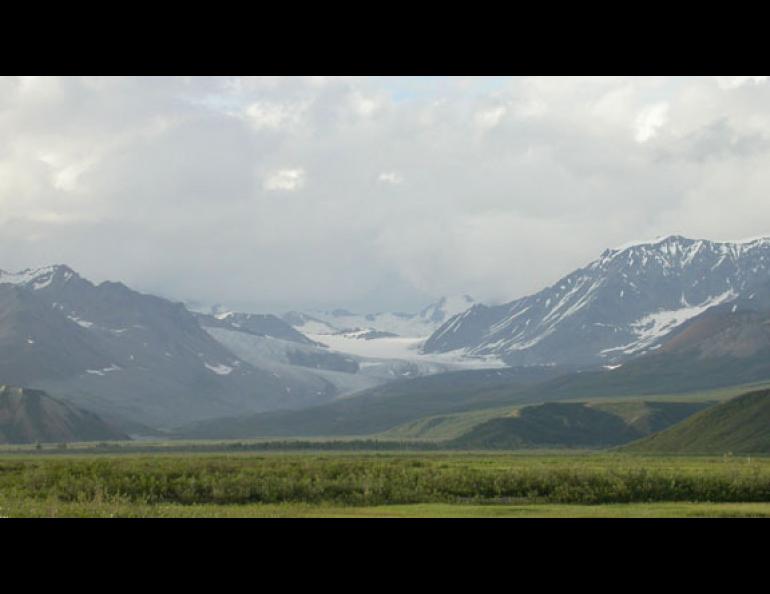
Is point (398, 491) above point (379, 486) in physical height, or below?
below

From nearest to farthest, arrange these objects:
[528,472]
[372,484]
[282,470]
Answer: [372,484], [528,472], [282,470]

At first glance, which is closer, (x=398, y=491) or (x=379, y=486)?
(x=379, y=486)

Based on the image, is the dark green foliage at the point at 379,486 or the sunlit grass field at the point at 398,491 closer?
the sunlit grass field at the point at 398,491

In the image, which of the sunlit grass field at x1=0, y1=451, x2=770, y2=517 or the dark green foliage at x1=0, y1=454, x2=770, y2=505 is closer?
the sunlit grass field at x1=0, y1=451, x2=770, y2=517
